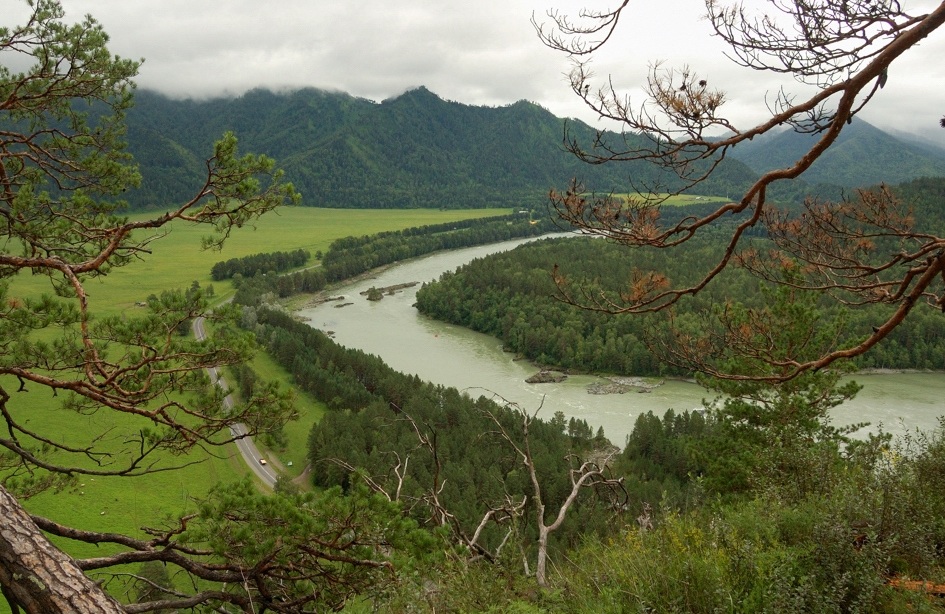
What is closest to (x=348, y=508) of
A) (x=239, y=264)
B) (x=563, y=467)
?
(x=563, y=467)

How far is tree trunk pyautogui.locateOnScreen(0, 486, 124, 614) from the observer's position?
6.85ft

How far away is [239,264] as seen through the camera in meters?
55.4

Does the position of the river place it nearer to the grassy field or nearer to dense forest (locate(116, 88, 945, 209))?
the grassy field

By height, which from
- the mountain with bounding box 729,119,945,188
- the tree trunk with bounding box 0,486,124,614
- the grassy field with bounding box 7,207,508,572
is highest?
the mountain with bounding box 729,119,945,188

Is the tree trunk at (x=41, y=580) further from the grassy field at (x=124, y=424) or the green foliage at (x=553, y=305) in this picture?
the green foliage at (x=553, y=305)

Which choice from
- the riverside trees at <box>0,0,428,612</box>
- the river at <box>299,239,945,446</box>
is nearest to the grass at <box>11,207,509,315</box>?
the riverside trees at <box>0,0,428,612</box>

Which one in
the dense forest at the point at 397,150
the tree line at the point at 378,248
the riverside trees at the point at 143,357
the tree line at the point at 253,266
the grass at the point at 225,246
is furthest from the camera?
the dense forest at the point at 397,150

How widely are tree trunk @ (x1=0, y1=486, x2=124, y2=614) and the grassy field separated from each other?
1373mm

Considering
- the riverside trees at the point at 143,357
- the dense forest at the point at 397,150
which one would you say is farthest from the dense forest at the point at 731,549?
the dense forest at the point at 397,150

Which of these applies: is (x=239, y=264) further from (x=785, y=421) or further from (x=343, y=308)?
(x=785, y=421)

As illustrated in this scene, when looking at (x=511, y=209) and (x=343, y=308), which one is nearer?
(x=343, y=308)

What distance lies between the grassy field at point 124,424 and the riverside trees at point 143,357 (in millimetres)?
387

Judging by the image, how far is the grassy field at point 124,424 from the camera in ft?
58.1

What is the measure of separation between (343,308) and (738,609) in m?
44.1
